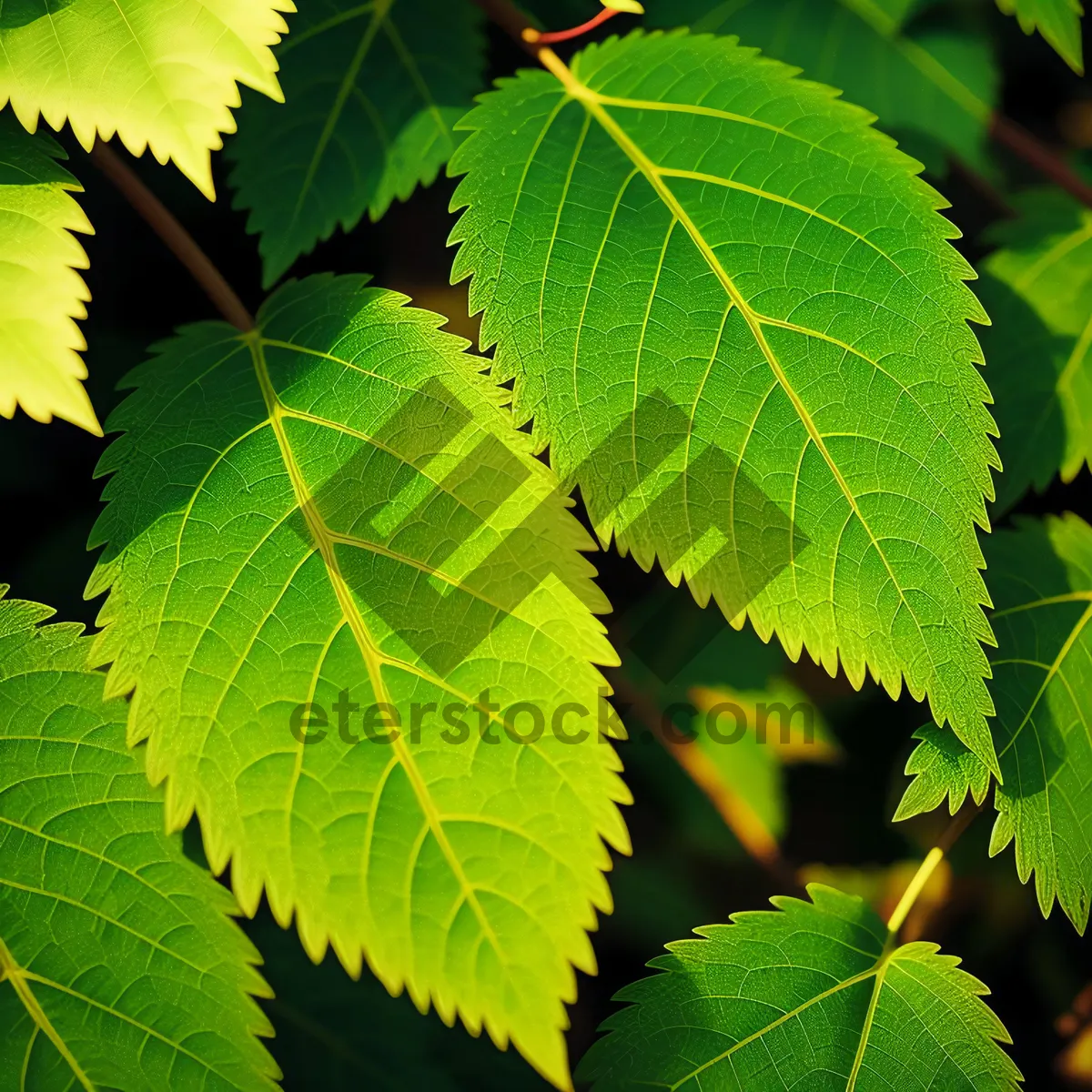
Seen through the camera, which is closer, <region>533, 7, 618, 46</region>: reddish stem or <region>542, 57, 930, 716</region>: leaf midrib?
<region>542, 57, 930, 716</region>: leaf midrib

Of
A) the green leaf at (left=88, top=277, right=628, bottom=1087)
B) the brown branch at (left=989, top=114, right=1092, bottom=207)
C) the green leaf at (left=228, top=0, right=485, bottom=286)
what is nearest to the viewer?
the green leaf at (left=88, top=277, right=628, bottom=1087)

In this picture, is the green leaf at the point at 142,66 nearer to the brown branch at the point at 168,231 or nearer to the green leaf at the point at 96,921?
the brown branch at the point at 168,231

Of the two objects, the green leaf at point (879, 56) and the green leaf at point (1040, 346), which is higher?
the green leaf at point (879, 56)

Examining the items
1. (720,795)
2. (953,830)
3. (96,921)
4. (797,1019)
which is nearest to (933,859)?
(953,830)

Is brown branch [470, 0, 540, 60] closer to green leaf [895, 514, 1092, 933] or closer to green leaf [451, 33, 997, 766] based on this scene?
green leaf [451, 33, 997, 766]

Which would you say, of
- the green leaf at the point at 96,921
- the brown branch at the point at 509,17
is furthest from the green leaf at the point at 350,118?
the green leaf at the point at 96,921

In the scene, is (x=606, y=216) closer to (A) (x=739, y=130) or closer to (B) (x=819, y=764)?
(A) (x=739, y=130)

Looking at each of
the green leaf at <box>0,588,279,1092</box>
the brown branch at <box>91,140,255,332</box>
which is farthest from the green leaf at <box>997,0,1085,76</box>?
the green leaf at <box>0,588,279,1092</box>

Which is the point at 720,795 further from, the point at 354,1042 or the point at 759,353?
the point at 759,353
